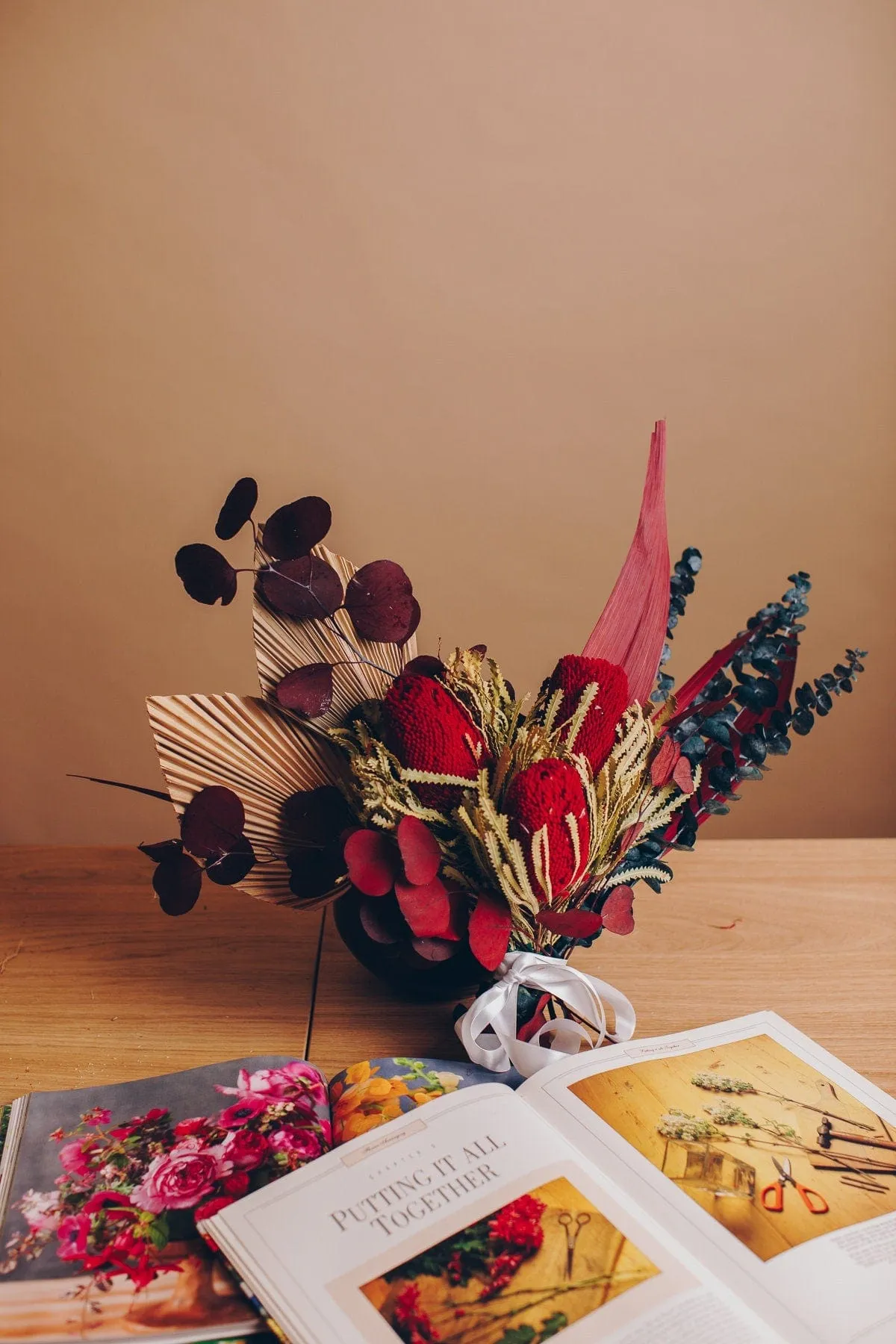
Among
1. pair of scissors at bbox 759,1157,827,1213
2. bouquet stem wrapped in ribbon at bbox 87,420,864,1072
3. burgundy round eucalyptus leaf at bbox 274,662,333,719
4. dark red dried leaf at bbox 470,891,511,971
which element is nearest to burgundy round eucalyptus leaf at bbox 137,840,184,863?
bouquet stem wrapped in ribbon at bbox 87,420,864,1072

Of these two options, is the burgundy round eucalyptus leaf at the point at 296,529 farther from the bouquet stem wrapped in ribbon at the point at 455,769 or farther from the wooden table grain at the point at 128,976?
the wooden table grain at the point at 128,976

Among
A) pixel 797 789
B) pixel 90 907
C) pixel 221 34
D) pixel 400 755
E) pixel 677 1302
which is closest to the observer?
pixel 677 1302

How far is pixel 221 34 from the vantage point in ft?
6.32

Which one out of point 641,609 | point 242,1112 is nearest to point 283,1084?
point 242,1112

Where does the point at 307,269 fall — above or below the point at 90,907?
above

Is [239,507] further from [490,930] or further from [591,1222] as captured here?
[591,1222]

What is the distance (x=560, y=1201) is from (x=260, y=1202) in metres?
0.17

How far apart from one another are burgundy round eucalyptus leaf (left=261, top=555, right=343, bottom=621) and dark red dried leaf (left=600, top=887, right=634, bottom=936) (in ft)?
1.01

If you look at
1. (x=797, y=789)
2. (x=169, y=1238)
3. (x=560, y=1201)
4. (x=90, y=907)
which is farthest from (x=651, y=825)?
(x=797, y=789)

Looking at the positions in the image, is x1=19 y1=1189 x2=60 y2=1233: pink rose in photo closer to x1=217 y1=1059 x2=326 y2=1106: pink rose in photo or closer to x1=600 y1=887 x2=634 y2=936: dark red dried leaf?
x1=217 y1=1059 x2=326 y2=1106: pink rose in photo

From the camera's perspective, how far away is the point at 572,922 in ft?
2.33

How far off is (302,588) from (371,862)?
22cm

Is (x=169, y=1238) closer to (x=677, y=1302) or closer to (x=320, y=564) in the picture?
(x=677, y=1302)

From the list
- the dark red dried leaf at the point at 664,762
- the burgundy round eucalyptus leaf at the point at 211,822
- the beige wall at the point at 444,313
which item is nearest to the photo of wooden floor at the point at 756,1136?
the dark red dried leaf at the point at 664,762
